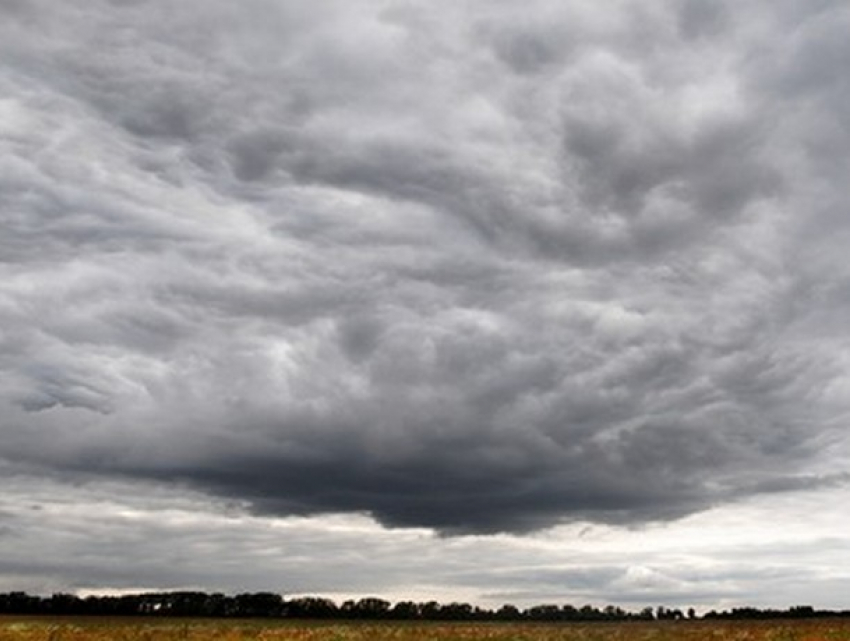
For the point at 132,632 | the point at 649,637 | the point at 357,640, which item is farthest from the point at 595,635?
the point at 132,632

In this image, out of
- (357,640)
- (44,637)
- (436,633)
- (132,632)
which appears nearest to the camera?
(44,637)

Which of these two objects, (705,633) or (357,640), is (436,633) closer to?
(357,640)

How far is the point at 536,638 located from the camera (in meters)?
45.1

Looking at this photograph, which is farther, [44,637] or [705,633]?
[705,633]

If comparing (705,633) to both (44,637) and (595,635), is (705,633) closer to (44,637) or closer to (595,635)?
(595,635)

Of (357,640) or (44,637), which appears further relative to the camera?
(357,640)

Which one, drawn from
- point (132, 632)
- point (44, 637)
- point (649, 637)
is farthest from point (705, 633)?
point (44, 637)

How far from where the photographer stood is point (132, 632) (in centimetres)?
4675

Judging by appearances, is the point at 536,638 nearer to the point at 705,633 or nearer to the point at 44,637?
the point at 705,633

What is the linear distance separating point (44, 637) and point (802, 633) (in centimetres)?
3431

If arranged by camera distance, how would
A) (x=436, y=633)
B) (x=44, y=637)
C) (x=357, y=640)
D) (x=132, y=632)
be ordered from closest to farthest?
(x=44, y=637)
(x=357, y=640)
(x=132, y=632)
(x=436, y=633)

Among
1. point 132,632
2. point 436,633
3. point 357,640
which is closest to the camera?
point 357,640

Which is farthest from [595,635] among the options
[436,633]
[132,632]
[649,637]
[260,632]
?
[132,632]

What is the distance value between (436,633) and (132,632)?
50.9ft
